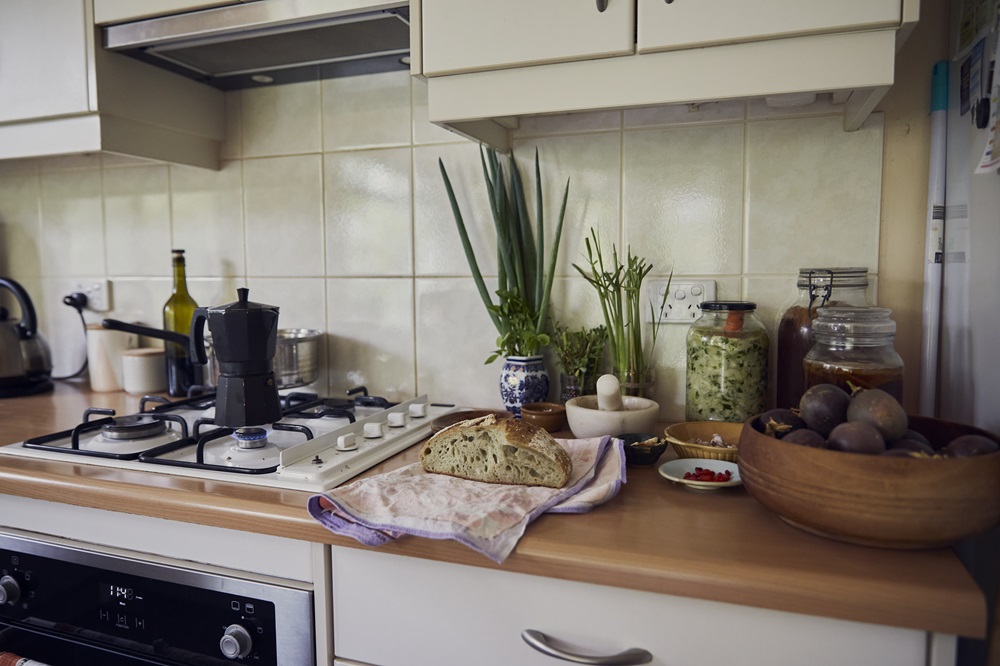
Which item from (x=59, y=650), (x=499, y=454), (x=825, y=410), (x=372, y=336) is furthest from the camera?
(x=372, y=336)

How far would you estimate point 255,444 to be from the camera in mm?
1077

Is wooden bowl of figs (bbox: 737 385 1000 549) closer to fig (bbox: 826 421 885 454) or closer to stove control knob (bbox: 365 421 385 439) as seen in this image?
fig (bbox: 826 421 885 454)

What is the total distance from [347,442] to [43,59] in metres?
1.07

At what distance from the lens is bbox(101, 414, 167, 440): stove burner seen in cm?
112

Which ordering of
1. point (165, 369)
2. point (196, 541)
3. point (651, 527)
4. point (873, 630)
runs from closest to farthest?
point (873, 630), point (651, 527), point (196, 541), point (165, 369)

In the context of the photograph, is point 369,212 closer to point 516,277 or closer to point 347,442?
point 516,277

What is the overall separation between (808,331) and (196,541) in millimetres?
1011

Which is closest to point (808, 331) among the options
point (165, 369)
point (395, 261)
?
point (395, 261)

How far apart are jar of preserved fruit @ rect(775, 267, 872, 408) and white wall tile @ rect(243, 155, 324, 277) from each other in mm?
1035

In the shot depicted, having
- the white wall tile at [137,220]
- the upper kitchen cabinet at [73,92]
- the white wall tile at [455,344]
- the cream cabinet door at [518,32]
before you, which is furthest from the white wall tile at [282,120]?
the cream cabinet door at [518,32]

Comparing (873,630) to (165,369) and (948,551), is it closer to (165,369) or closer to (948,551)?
(948,551)

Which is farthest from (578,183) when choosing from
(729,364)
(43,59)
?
(43,59)

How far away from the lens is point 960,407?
1044 millimetres

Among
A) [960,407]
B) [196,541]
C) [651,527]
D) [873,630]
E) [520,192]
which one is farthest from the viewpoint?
[520,192]
